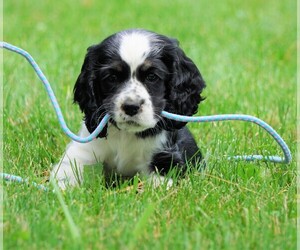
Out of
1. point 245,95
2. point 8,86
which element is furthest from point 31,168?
point 245,95

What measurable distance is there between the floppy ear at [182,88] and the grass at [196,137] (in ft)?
1.29

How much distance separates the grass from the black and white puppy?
0.25m

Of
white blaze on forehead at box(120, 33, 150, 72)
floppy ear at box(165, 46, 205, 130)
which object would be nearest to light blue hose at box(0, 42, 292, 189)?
floppy ear at box(165, 46, 205, 130)

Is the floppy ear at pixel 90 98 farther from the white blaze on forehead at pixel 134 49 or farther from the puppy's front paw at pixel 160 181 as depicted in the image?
the puppy's front paw at pixel 160 181

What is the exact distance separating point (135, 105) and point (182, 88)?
59cm

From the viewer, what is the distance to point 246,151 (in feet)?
16.4

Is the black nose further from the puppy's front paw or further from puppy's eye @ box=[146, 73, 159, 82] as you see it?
the puppy's front paw

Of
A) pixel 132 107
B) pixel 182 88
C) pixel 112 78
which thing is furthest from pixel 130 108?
pixel 182 88

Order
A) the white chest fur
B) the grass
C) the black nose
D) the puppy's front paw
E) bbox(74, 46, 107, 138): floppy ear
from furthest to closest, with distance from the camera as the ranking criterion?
1. the white chest fur
2. bbox(74, 46, 107, 138): floppy ear
3. the puppy's front paw
4. the black nose
5. the grass

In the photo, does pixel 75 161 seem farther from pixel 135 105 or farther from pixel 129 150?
pixel 135 105

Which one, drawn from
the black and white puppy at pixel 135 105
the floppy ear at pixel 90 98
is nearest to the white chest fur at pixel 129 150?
the black and white puppy at pixel 135 105

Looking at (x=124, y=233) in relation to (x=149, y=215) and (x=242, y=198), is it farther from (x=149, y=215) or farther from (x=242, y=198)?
(x=242, y=198)

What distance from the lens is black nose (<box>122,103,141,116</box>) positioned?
13.2 ft

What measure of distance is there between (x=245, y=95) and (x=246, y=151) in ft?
5.64
